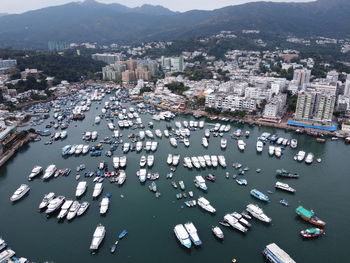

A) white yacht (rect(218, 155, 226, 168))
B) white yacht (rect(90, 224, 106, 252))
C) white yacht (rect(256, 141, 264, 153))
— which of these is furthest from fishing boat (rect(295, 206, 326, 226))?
white yacht (rect(90, 224, 106, 252))

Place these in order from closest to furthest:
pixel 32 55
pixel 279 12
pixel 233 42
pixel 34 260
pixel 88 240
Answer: pixel 34 260, pixel 88 240, pixel 32 55, pixel 233 42, pixel 279 12

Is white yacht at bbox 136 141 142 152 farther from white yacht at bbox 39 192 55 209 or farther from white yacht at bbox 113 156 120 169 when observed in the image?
white yacht at bbox 39 192 55 209

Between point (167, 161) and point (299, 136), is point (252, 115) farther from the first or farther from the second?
point (167, 161)

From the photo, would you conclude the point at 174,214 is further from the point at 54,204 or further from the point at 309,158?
the point at 309,158

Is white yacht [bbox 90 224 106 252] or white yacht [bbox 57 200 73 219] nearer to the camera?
white yacht [bbox 90 224 106 252]

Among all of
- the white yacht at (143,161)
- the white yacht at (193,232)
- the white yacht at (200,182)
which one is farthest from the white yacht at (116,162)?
the white yacht at (193,232)

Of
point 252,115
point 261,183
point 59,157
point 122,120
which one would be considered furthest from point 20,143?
point 252,115
